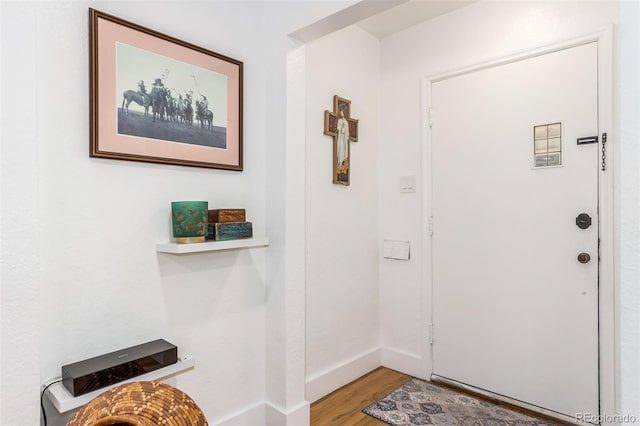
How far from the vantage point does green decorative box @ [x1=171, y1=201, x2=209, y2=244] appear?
148 cm

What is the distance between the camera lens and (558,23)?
201cm

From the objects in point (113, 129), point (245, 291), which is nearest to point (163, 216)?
point (113, 129)

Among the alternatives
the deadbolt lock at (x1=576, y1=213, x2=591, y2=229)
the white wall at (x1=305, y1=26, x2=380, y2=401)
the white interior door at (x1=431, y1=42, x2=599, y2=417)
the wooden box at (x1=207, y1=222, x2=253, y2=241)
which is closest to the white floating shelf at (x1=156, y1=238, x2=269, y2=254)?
the wooden box at (x1=207, y1=222, x2=253, y2=241)

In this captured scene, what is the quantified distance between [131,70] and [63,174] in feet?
1.54

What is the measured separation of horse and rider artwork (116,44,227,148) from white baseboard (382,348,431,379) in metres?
1.90

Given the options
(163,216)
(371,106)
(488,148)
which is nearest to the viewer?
(163,216)

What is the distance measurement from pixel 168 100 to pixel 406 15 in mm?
Answer: 1721

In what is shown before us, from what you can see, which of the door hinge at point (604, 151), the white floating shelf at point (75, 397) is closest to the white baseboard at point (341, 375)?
the white floating shelf at point (75, 397)

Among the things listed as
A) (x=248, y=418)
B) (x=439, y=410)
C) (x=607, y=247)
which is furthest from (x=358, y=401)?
(x=607, y=247)

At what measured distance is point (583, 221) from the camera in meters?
1.94

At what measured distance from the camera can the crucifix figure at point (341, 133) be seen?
2.38 m

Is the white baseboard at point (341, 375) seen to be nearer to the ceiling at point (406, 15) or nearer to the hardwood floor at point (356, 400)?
the hardwood floor at point (356, 400)

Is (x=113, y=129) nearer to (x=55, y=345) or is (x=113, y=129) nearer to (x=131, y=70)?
(x=131, y=70)

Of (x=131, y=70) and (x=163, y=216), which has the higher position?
(x=131, y=70)
